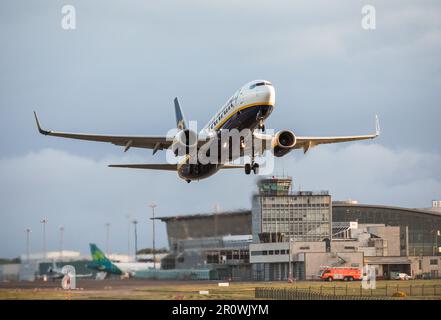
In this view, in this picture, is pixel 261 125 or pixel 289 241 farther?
pixel 289 241

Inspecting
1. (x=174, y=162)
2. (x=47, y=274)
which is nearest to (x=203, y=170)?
(x=174, y=162)

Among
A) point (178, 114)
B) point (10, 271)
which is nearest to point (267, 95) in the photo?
point (178, 114)

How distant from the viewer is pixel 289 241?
94.4m

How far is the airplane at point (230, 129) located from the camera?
5306 centimetres

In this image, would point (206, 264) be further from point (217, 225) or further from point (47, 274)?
point (47, 274)

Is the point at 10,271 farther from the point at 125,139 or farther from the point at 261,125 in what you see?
the point at 261,125

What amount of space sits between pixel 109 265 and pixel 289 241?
2197cm

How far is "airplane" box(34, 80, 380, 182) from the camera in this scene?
174 feet

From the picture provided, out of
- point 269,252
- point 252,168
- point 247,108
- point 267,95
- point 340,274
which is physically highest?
point 267,95

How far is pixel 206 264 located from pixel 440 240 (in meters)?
40.4

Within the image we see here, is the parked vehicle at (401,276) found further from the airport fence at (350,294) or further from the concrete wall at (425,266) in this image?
the airport fence at (350,294)

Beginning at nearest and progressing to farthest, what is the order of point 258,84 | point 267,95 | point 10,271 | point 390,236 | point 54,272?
point 267,95 < point 258,84 < point 10,271 < point 54,272 < point 390,236

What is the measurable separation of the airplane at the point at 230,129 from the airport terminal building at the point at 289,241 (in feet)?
56.3

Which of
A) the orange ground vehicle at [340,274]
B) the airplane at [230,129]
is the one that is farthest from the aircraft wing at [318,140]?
the orange ground vehicle at [340,274]
